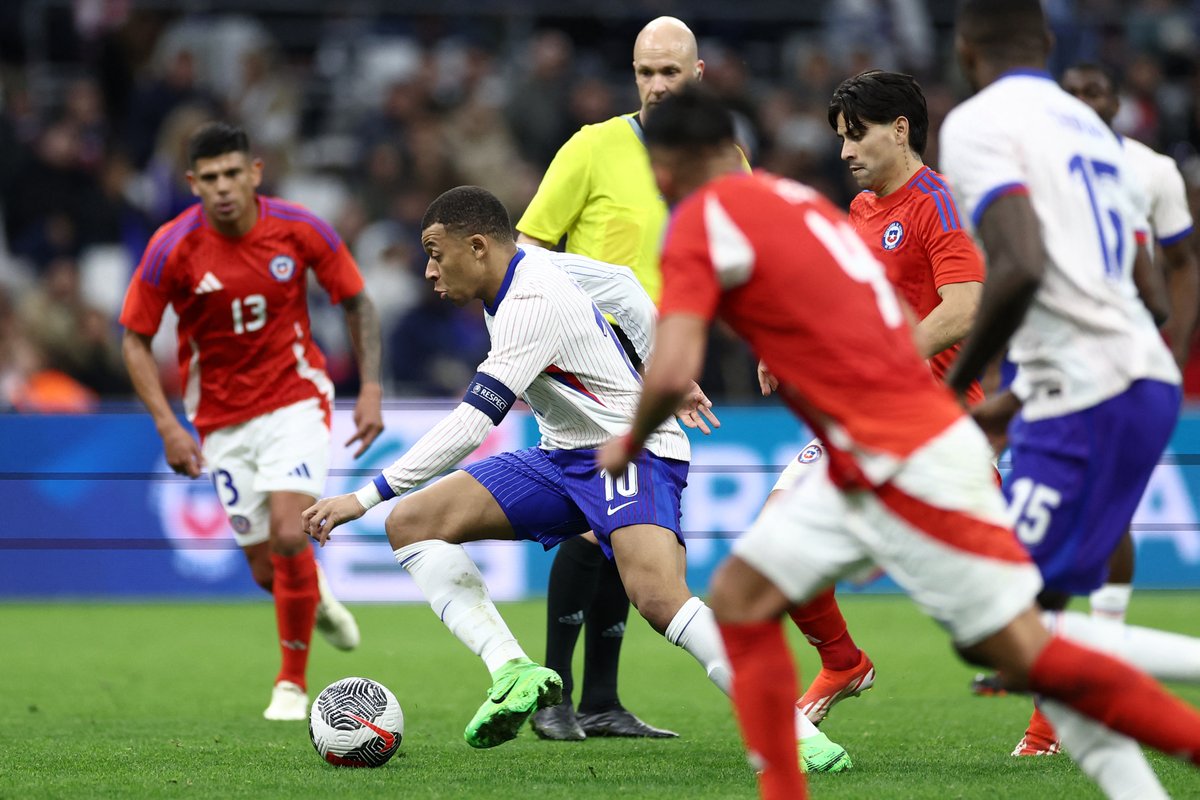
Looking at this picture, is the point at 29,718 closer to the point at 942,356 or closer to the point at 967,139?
the point at 942,356

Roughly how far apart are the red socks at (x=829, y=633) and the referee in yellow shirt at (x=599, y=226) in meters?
1.09

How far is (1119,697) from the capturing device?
3988 mm

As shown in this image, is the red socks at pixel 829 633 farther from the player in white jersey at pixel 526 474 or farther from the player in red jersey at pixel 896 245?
the player in white jersey at pixel 526 474

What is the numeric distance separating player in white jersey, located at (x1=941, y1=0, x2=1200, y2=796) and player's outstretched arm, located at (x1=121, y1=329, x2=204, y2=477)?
4.53 m

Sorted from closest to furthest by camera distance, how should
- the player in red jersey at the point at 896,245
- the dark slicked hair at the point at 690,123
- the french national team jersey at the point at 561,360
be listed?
the dark slicked hair at the point at 690,123, the french national team jersey at the point at 561,360, the player in red jersey at the point at 896,245

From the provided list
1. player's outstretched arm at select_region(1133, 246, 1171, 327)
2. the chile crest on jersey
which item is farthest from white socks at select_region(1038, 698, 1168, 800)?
the chile crest on jersey

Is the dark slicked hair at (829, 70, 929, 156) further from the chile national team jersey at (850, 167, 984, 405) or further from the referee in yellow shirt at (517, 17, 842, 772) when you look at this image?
the referee in yellow shirt at (517, 17, 842, 772)

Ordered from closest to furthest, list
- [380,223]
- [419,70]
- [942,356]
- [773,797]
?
[773,797], [942,356], [380,223], [419,70]

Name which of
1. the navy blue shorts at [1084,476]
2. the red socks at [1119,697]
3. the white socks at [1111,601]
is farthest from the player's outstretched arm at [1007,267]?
the white socks at [1111,601]

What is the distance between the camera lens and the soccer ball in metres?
6.17

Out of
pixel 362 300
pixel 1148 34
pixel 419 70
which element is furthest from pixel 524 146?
pixel 362 300

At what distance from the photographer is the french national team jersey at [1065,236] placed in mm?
4305

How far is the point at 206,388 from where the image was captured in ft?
27.4

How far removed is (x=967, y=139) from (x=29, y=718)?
5.32m
